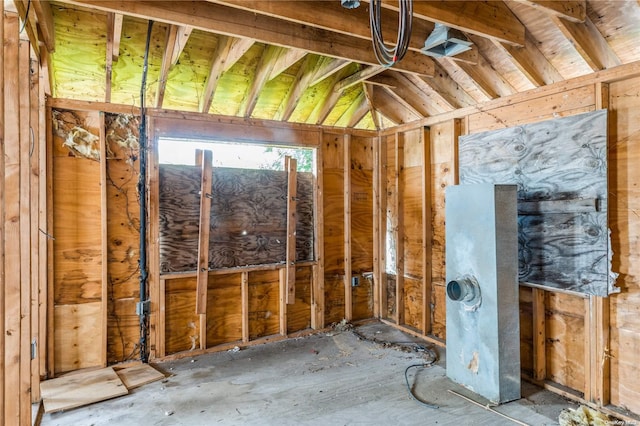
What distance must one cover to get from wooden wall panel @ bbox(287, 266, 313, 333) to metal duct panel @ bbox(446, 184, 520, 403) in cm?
170

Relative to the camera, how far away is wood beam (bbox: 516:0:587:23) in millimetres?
2156

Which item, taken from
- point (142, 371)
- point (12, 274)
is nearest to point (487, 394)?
point (142, 371)

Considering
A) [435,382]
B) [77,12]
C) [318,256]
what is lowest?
[435,382]

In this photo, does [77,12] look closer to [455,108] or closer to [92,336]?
[92,336]

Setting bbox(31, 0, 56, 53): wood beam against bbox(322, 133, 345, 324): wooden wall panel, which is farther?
bbox(322, 133, 345, 324): wooden wall panel

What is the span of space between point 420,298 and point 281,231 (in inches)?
65.8

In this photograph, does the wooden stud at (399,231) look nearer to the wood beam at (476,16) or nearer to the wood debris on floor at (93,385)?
the wood beam at (476,16)

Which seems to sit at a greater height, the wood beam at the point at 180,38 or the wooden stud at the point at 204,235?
the wood beam at the point at 180,38

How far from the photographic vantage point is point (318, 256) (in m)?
4.20

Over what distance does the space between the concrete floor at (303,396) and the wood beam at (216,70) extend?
2389 millimetres

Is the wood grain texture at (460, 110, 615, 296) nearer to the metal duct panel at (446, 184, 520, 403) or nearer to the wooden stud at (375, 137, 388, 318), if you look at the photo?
the metal duct panel at (446, 184, 520, 403)

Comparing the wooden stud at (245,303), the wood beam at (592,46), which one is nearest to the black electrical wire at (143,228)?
the wooden stud at (245,303)

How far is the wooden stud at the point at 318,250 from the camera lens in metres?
4.19

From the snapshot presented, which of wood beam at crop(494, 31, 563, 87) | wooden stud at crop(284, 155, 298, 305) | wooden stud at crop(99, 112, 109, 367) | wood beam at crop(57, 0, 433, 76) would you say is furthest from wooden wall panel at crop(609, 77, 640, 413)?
wooden stud at crop(99, 112, 109, 367)
